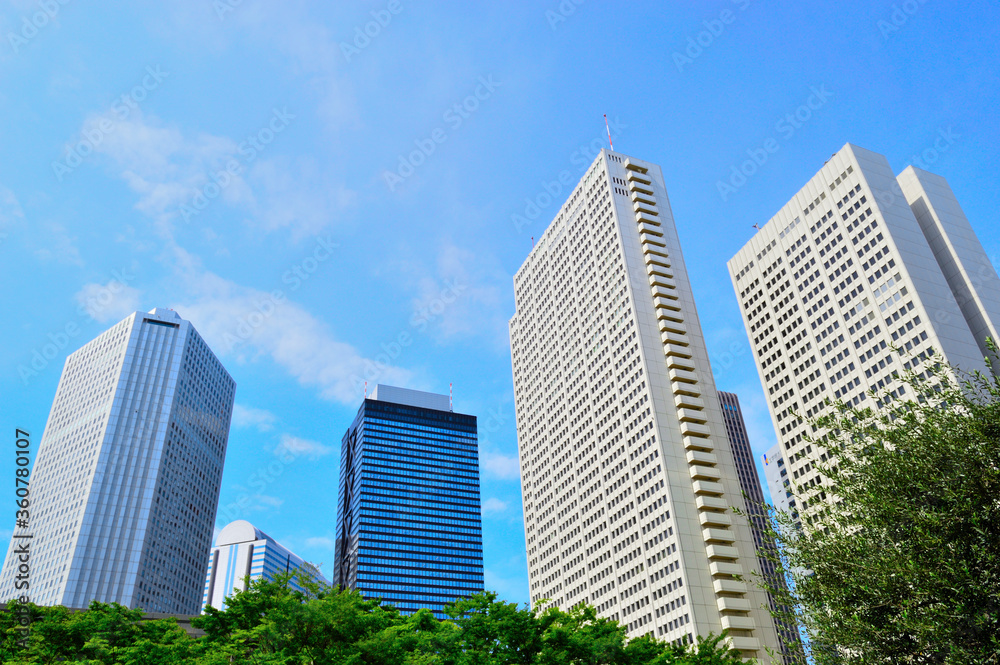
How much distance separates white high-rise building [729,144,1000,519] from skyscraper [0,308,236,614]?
143901mm

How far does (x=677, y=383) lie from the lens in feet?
363

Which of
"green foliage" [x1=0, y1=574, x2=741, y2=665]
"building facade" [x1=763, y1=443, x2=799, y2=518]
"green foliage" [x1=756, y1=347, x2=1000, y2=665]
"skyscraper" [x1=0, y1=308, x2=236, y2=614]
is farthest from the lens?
"building facade" [x1=763, y1=443, x2=799, y2=518]

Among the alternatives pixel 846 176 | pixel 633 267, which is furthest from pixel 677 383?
pixel 846 176

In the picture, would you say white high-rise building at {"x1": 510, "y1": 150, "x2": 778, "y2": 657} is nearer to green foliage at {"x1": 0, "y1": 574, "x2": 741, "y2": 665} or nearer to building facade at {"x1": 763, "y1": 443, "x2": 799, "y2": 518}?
green foliage at {"x1": 0, "y1": 574, "x2": 741, "y2": 665}

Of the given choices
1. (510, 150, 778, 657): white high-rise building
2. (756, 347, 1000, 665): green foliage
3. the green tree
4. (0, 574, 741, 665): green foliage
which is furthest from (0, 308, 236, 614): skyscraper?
(756, 347, 1000, 665): green foliage

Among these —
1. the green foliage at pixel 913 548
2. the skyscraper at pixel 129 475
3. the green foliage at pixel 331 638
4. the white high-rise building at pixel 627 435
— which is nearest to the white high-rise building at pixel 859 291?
the white high-rise building at pixel 627 435

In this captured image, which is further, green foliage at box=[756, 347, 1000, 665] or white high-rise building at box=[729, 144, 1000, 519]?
white high-rise building at box=[729, 144, 1000, 519]

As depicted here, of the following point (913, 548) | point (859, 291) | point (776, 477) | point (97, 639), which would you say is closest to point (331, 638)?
point (97, 639)

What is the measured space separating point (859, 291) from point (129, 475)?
16440 centimetres

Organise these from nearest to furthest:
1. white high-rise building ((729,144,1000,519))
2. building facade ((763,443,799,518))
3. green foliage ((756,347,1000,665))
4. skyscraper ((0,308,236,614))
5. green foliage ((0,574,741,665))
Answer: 1. green foliage ((756,347,1000,665))
2. green foliage ((0,574,741,665))
3. white high-rise building ((729,144,1000,519))
4. skyscraper ((0,308,236,614))
5. building facade ((763,443,799,518))

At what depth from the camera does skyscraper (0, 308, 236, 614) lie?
153375 millimetres

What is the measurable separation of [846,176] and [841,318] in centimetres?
2458

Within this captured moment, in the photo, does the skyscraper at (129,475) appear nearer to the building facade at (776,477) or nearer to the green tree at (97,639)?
the green tree at (97,639)

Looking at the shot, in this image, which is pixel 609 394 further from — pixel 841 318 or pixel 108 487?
pixel 108 487
